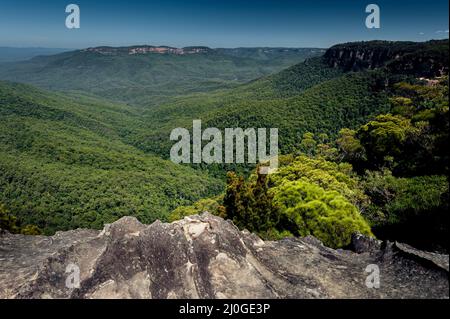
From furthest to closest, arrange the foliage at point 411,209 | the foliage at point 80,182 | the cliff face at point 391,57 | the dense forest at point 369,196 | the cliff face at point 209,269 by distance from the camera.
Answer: the cliff face at point 391,57 < the foliage at point 80,182 < the dense forest at point 369,196 < the foliage at point 411,209 < the cliff face at point 209,269

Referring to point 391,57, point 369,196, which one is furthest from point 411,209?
point 391,57

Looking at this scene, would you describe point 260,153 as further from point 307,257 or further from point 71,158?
point 307,257

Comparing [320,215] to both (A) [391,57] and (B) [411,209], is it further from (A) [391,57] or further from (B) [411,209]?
(A) [391,57]

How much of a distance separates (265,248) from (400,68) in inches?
3994

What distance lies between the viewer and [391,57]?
145m

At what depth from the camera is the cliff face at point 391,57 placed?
291 feet

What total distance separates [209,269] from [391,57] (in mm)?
153490

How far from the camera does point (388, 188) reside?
1267 inches

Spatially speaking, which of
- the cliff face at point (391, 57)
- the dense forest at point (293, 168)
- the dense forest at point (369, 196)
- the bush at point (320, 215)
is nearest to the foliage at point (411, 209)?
the dense forest at point (369, 196)

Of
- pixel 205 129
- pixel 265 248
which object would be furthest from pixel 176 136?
pixel 265 248

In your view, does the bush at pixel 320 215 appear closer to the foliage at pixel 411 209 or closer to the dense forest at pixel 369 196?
the dense forest at pixel 369 196

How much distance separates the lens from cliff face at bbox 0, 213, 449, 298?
12984 mm

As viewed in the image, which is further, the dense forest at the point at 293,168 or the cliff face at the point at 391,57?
the cliff face at the point at 391,57

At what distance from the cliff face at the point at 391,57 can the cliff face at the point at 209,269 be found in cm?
7241
